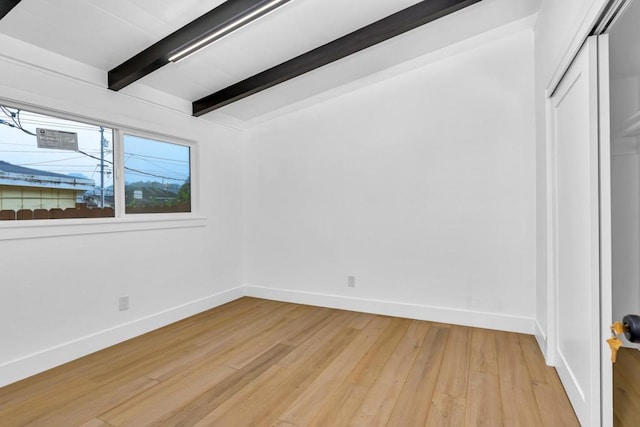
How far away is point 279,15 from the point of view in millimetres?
2375

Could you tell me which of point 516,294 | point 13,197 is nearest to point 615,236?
point 516,294

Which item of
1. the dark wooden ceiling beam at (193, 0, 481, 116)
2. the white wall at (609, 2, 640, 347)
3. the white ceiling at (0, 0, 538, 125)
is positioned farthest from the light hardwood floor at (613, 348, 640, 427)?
the white ceiling at (0, 0, 538, 125)

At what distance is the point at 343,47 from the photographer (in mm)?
2727

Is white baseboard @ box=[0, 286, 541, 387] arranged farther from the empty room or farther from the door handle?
the door handle

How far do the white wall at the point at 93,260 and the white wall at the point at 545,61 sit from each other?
3.26 metres

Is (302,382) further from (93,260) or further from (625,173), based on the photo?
(625,173)

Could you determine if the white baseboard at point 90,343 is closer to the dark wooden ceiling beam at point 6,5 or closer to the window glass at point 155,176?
the window glass at point 155,176

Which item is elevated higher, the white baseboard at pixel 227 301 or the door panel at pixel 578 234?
the door panel at pixel 578 234

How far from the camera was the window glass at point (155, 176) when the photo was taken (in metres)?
3.19

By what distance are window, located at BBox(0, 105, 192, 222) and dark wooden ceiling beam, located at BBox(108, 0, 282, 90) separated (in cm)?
54

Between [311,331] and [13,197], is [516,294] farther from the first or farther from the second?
[13,197]

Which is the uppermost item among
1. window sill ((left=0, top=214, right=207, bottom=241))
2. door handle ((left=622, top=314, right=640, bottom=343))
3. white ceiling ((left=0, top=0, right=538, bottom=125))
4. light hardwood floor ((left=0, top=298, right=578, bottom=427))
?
white ceiling ((left=0, top=0, right=538, bottom=125))

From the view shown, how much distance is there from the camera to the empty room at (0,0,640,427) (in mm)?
1814

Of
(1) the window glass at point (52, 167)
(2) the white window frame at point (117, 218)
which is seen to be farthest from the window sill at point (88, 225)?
(1) the window glass at point (52, 167)
